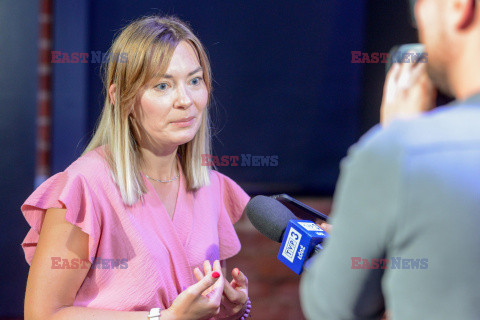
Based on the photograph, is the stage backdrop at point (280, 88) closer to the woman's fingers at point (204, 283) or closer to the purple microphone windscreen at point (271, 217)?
the woman's fingers at point (204, 283)

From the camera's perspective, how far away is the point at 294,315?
219 centimetres

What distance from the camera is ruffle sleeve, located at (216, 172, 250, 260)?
59.0 inches

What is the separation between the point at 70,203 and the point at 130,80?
317 mm

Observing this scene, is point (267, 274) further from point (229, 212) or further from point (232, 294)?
point (232, 294)

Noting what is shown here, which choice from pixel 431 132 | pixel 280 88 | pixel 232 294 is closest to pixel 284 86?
pixel 280 88

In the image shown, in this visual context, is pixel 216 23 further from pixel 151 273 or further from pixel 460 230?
pixel 460 230

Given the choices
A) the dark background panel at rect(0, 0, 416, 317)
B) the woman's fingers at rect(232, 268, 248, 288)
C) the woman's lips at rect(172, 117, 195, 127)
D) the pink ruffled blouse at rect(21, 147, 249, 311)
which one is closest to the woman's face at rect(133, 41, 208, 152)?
the woman's lips at rect(172, 117, 195, 127)

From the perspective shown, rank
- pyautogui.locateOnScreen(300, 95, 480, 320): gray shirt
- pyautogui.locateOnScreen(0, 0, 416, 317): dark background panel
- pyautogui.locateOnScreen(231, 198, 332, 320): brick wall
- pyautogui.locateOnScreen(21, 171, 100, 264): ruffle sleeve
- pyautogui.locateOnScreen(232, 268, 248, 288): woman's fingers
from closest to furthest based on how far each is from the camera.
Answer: pyautogui.locateOnScreen(300, 95, 480, 320): gray shirt < pyautogui.locateOnScreen(21, 171, 100, 264): ruffle sleeve < pyautogui.locateOnScreen(232, 268, 248, 288): woman's fingers < pyautogui.locateOnScreen(0, 0, 416, 317): dark background panel < pyautogui.locateOnScreen(231, 198, 332, 320): brick wall

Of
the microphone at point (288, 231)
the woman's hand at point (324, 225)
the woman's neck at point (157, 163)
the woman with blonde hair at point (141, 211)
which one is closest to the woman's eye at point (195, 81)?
the woman with blonde hair at point (141, 211)

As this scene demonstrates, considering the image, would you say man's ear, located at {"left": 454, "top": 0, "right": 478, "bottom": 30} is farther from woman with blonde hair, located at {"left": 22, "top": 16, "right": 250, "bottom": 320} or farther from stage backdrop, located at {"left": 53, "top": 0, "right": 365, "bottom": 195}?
stage backdrop, located at {"left": 53, "top": 0, "right": 365, "bottom": 195}

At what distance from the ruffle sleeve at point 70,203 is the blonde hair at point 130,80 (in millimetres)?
85

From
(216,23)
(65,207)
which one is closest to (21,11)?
(216,23)

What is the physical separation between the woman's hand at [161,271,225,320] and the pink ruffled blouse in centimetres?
6

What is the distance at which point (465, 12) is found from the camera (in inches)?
21.5
